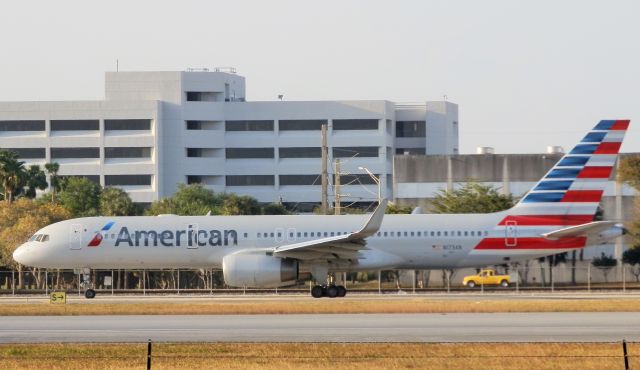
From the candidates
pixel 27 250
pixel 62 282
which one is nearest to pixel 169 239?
pixel 27 250

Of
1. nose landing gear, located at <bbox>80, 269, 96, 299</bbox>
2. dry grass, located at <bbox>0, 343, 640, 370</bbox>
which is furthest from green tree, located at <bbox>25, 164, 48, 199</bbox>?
dry grass, located at <bbox>0, 343, 640, 370</bbox>

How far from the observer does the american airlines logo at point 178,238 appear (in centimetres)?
4833

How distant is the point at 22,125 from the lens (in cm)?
12475

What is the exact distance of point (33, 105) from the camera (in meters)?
124

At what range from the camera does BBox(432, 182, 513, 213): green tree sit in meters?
69.2

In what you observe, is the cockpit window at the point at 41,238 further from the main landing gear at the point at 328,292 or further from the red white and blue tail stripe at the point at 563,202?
the red white and blue tail stripe at the point at 563,202

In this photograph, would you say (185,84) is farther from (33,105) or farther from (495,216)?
(495,216)

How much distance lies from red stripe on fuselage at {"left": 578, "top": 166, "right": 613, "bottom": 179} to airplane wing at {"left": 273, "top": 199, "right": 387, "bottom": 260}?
9430 millimetres

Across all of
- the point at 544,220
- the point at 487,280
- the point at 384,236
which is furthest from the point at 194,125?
the point at 544,220

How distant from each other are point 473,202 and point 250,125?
6049cm

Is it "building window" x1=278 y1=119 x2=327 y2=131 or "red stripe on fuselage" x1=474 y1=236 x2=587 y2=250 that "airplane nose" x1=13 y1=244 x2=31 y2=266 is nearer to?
"red stripe on fuselage" x1=474 y1=236 x2=587 y2=250

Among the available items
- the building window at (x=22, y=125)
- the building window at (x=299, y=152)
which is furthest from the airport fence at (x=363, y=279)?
→ the building window at (x=299, y=152)

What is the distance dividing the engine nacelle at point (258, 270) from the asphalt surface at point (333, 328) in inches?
341

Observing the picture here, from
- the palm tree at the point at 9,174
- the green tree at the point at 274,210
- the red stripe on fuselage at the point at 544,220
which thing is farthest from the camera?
the green tree at the point at 274,210
